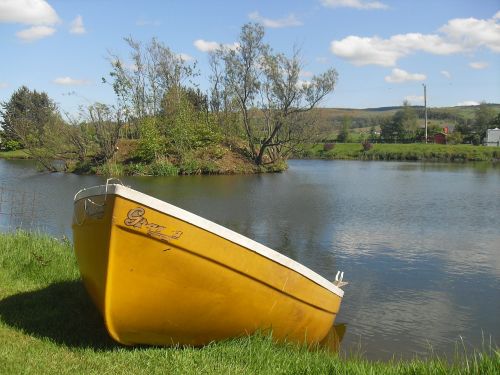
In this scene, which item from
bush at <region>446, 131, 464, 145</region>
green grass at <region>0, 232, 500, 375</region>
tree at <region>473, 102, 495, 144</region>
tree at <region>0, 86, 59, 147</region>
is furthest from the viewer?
tree at <region>473, 102, 495, 144</region>

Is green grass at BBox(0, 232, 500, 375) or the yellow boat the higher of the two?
the yellow boat

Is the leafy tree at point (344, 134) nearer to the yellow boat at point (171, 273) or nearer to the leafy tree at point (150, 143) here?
the leafy tree at point (150, 143)

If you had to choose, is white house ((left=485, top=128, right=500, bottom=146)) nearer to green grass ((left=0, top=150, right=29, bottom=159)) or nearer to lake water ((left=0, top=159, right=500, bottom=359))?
lake water ((left=0, top=159, right=500, bottom=359))

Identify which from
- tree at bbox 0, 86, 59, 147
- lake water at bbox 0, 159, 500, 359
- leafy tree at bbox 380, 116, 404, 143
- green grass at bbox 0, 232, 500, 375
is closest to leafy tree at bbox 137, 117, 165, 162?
lake water at bbox 0, 159, 500, 359

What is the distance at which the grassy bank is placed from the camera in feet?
205

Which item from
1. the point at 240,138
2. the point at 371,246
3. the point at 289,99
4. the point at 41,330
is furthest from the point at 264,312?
the point at 240,138

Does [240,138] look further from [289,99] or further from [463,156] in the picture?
[463,156]

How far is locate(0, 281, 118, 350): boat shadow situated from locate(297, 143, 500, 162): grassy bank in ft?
169

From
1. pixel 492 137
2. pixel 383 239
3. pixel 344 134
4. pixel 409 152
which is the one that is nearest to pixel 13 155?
pixel 409 152

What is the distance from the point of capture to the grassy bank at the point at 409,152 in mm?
62562

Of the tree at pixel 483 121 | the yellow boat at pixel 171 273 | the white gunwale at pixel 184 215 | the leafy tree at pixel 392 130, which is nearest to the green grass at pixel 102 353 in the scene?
the yellow boat at pixel 171 273

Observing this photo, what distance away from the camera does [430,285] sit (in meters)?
10.3

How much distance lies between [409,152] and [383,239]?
55.0 meters

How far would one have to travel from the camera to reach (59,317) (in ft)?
20.9
